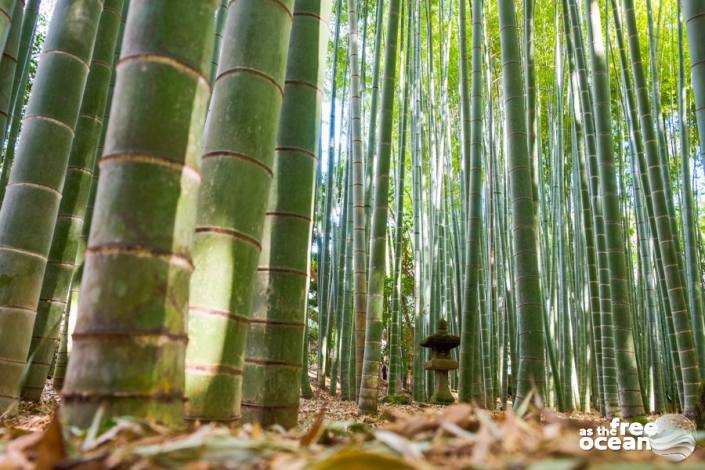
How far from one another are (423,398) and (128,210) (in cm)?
588

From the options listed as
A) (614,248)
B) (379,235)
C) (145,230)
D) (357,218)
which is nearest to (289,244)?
(145,230)

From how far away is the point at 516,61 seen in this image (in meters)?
2.55

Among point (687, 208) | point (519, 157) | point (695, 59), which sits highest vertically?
point (687, 208)

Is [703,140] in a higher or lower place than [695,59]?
lower

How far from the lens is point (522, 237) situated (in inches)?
91.5

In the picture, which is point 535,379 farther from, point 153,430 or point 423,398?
point 423,398

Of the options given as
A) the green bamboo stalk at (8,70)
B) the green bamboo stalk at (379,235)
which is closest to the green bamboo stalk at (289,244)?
the green bamboo stalk at (8,70)

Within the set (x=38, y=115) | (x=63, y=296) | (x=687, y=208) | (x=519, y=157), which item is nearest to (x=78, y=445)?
(x=38, y=115)

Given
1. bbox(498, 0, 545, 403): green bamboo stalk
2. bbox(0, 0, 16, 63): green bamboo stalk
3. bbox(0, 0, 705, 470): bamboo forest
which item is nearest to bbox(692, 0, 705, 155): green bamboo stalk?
bbox(0, 0, 705, 470): bamboo forest

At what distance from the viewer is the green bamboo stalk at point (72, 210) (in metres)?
2.23

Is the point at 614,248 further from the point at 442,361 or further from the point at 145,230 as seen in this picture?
the point at 145,230

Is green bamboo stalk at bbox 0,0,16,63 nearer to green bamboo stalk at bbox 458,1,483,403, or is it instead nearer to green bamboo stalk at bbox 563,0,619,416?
green bamboo stalk at bbox 458,1,483,403

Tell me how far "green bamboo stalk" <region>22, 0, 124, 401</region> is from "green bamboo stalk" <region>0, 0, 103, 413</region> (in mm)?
424

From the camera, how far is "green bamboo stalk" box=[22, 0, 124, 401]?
2230mm
